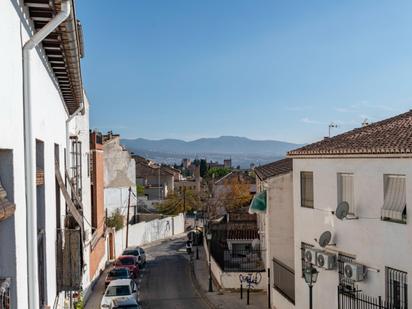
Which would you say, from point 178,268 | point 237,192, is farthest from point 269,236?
point 237,192

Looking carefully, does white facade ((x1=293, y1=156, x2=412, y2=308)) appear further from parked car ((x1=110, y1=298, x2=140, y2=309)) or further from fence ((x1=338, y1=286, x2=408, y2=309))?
parked car ((x1=110, y1=298, x2=140, y2=309))

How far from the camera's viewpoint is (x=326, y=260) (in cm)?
1519

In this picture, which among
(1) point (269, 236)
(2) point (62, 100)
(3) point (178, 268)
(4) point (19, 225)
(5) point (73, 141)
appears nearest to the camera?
(4) point (19, 225)

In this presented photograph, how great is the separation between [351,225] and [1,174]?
10.9m

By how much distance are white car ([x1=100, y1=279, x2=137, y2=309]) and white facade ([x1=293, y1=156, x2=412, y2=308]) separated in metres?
7.25

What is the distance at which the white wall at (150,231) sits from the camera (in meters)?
40.8

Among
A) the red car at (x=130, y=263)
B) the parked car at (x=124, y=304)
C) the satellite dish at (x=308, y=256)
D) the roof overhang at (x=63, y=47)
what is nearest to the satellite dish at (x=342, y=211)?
the satellite dish at (x=308, y=256)

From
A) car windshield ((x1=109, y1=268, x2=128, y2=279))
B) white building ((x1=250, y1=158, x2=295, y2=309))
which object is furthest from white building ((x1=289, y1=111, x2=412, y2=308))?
car windshield ((x1=109, y1=268, x2=128, y2=279))

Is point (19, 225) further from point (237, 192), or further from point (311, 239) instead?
point (237, 192)

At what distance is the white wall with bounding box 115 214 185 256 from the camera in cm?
4084

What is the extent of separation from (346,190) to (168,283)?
50.7ft

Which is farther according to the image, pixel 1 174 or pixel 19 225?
pixel 19 225

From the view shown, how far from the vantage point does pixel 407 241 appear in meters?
12.0

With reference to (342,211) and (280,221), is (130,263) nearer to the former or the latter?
(280,221)
